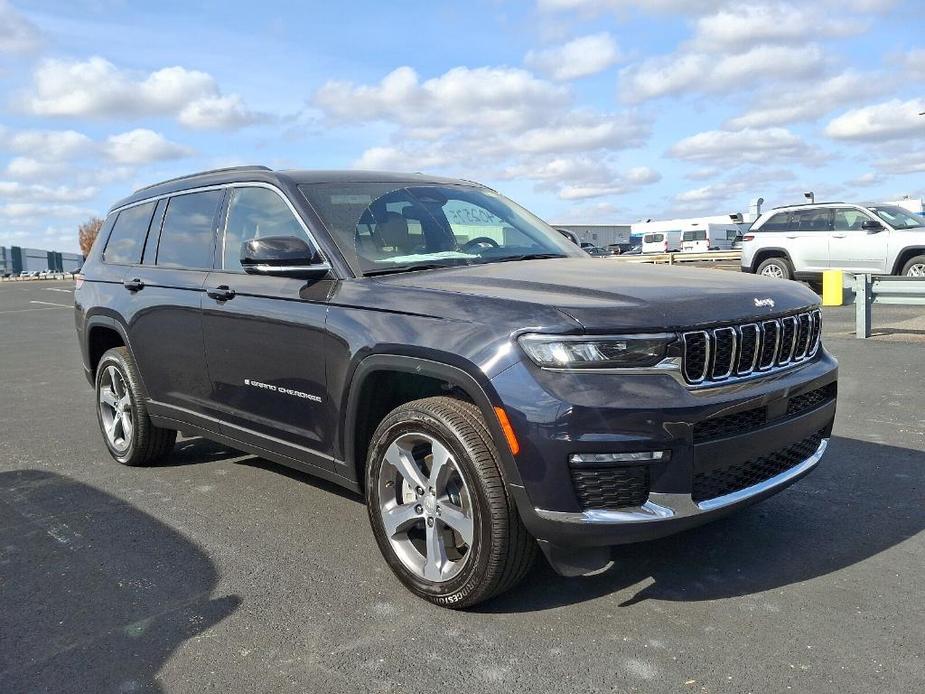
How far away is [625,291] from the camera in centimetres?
326

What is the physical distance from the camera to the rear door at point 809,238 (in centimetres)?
1617

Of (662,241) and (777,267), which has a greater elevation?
(662,241)

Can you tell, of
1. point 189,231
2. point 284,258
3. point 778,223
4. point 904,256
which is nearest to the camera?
point 284,258

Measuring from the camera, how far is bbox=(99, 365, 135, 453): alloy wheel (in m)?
5.58

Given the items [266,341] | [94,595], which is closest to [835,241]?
[266,341]

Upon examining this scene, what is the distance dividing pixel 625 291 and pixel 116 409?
12.9ft

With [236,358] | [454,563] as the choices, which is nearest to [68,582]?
[236,358]

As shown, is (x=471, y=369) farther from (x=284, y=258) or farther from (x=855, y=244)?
(x=855, y=244)

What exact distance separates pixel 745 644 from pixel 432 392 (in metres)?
1.58

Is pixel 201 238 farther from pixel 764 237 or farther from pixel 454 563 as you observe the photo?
pixel 764 237

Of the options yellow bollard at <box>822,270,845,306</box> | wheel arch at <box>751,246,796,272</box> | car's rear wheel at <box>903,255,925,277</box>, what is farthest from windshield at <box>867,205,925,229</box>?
yellow bollard at <box>822,270,845,306</box>

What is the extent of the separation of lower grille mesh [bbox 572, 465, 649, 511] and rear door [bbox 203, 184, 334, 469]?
1.38 m

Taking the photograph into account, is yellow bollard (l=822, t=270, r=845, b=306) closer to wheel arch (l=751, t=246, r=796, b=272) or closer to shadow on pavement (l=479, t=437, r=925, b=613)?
wheel arch (l=751, t=246, r=796, b=272)

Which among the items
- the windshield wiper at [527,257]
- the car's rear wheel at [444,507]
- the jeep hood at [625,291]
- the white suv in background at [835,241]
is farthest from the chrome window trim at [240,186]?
the white suv in background at [835,241]
